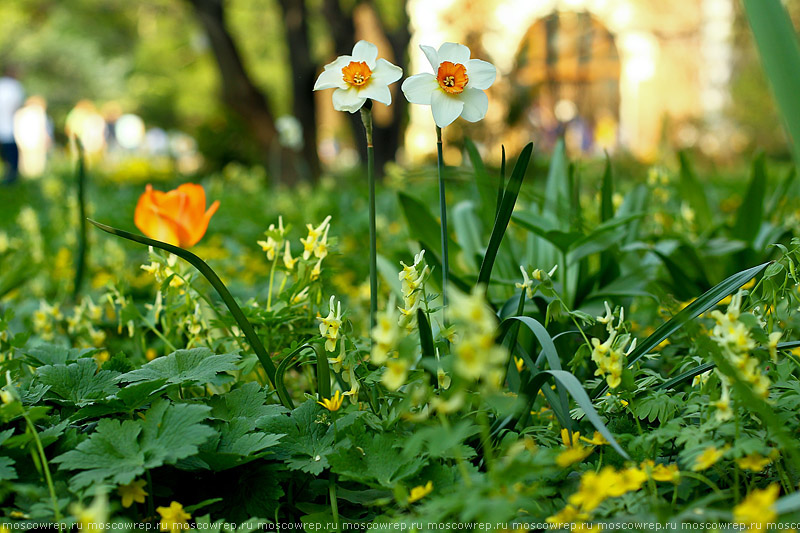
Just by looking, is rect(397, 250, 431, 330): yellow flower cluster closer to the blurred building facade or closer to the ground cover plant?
the ground cover plant

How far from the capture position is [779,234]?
2.23 m

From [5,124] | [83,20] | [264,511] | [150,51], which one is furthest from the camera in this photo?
[150,51]

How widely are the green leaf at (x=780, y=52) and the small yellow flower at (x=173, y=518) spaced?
947mm

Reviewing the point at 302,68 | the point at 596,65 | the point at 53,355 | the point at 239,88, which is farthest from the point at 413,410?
the point at 596,65

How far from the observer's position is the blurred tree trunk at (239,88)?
905 cm

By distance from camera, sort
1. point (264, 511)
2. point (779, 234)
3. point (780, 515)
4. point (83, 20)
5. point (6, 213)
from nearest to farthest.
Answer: point (780, 515) → point (264, 511) → point (779, 234) → point (6, 213) → point (83, 20)

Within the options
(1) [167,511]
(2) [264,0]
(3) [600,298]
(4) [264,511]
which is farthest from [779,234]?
(2) [264,0]

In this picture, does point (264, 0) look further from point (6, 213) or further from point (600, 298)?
point (600, 298)

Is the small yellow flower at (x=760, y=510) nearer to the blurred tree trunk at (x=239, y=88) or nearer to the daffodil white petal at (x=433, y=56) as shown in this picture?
the daffodil white petal at (x=433, y=56)

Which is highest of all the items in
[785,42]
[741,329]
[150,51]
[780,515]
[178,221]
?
[150,51]

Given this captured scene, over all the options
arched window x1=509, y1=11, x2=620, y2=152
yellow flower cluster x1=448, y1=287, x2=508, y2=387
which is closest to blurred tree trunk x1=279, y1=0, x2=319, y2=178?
arched window x1=509, y1=11, x2=620, y2=152

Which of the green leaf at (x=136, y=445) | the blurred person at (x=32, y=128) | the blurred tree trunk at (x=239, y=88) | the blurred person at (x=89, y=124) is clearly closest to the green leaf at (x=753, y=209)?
the green leaf at (x=136, y=445)

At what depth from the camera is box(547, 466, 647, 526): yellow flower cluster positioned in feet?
2.54

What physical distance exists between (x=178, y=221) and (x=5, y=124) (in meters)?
11.2
